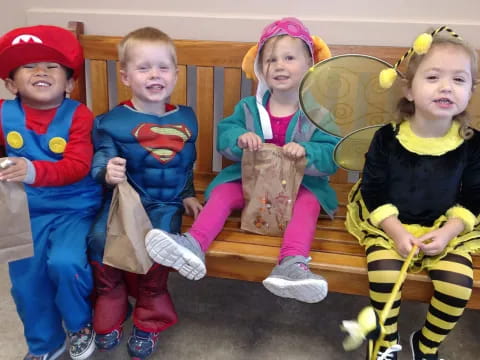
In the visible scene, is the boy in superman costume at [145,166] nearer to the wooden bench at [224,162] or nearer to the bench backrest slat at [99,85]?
the wooden bench at [224,162]

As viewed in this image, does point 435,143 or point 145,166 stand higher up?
point 435,143

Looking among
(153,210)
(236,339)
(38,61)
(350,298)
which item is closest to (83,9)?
(38,61)

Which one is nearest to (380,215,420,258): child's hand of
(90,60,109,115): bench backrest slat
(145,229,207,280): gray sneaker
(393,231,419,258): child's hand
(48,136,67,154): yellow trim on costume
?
(393,231,419,258): child's hand

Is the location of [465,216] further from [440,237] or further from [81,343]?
[81,343]

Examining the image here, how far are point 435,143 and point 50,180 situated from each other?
113 cm

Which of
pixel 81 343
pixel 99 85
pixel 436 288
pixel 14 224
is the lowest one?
pixel 81 343

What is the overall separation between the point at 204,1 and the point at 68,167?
951 mm

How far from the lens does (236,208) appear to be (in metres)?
1.62

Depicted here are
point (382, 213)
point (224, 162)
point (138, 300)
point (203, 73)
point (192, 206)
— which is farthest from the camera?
point (224, 162)

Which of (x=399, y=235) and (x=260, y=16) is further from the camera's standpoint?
(x=260, y=16)

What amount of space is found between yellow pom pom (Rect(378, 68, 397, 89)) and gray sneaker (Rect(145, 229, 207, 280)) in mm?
721

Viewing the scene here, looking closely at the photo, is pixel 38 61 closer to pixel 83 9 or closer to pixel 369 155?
pixel 83 9

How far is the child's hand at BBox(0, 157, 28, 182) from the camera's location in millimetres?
1302

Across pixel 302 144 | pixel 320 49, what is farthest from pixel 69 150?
pixel 320 49
